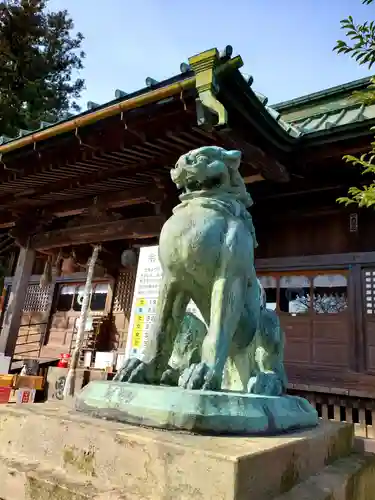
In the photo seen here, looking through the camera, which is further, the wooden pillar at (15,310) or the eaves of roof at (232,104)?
the wooden pillar at (15,310)

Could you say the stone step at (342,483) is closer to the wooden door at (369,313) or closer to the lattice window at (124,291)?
the wooden door at (369,313)

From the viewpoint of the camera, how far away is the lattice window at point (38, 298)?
1044 cm

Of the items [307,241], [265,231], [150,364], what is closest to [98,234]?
[265,231]

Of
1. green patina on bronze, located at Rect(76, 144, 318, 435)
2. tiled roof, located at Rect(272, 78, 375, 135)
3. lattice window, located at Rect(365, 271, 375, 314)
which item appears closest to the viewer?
green patina on bronze, located at Rect(76, 144, 318, 435)

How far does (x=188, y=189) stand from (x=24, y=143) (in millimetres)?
3988

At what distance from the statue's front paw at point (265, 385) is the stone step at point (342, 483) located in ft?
1.21

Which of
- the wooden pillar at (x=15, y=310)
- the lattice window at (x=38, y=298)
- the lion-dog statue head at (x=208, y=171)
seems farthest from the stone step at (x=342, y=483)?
the lattice window at (x=38, y=298)

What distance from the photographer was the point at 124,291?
8977 millimetres

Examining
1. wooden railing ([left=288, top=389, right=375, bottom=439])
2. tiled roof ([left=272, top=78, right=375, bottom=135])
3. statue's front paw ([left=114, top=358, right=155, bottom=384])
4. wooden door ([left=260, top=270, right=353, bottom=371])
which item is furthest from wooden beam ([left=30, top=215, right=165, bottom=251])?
statue's front paw ([left=114, top=358, right=155, bottom=384])

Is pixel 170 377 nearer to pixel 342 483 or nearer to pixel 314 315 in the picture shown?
pixel 342 483

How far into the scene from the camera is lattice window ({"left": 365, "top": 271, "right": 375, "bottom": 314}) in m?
5.64

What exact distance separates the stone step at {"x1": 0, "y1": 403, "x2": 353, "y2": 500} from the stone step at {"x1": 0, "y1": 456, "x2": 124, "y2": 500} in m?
0.03

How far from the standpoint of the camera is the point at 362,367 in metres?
5.37

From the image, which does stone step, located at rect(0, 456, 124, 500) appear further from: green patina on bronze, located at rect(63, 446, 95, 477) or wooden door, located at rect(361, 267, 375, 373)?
wooden door, located at rect(361, 267, 375, 373)
